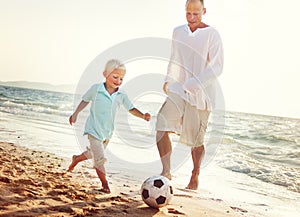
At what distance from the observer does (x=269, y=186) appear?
5.94m

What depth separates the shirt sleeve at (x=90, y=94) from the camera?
13.0ft

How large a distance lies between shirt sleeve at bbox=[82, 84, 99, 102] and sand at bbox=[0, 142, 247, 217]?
0.86 metres

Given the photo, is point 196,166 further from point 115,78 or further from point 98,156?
point 115,78

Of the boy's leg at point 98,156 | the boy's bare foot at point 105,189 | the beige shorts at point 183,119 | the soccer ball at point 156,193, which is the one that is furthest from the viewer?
the beige shorts at point 183,119

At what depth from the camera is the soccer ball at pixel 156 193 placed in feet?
10.7

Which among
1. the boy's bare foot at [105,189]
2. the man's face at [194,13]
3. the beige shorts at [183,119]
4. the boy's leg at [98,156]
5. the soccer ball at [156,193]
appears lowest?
the boy's bare foot at [105,189]

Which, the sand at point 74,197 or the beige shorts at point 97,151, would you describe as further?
the beige shorts at point 97,151

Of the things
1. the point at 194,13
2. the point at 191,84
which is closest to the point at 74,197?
the point at 191,84

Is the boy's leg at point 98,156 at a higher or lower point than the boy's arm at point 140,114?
lower

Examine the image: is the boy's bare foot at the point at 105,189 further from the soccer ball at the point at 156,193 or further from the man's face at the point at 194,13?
the man's face at the point at 194,13

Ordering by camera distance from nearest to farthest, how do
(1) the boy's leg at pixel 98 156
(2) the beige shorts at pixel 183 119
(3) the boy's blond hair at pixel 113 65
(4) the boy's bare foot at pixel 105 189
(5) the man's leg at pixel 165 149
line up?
(4) the boy's bare foot at pixel 105 189
(1) the boy's leg at pixel 98 156
(3) the boy's blond hair at pixel 113 65
(5) the man's leg at pixel 165 149
(2) the beige shorts at pixel 183 119

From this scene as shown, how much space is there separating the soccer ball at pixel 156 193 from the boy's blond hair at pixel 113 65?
3.98ft

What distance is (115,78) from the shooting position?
3932 mm

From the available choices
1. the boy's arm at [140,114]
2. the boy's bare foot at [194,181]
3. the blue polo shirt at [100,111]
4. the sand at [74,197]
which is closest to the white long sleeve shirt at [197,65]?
the boy's arm at [140,114]
